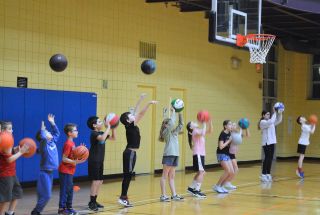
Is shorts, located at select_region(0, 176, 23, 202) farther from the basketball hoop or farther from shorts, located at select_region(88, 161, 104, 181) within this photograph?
the basketball hoop

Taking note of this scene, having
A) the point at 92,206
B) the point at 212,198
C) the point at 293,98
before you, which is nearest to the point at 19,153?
the point at 92,206

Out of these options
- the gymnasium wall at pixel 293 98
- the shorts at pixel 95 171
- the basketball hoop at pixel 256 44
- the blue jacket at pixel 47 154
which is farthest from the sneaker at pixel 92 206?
the gymnasium wall at pixel 293 98

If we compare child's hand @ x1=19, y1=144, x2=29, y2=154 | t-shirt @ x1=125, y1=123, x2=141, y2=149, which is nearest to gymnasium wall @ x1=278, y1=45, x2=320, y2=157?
t-shirt @ x1=125, y1=123, x2=141, y2=149

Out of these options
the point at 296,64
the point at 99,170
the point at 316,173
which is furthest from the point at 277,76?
the point at 99,170

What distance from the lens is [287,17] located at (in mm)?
17703

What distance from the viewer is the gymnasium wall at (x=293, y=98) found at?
22.9 m

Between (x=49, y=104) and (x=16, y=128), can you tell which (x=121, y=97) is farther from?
(x=16, y=128)

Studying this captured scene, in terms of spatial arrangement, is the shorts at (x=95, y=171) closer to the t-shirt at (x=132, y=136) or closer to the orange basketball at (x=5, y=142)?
the t-shirt at (x=132, y=136)

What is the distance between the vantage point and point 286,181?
14672mm

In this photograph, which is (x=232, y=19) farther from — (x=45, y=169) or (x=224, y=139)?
(x=45, y=169)

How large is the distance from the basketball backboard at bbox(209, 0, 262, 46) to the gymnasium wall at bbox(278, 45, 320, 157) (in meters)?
9.24

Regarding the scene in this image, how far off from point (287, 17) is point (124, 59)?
6.16m

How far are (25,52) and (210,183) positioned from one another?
5614 mm

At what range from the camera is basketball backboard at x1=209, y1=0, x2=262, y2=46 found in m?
12.4
